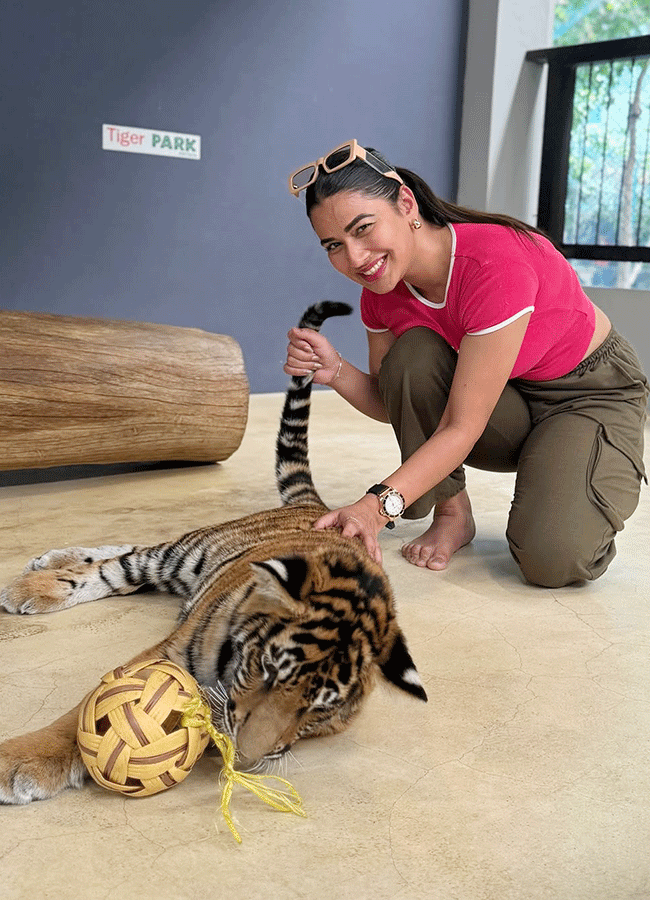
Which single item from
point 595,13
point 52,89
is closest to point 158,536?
point 52,89

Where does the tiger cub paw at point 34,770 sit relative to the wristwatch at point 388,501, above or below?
below

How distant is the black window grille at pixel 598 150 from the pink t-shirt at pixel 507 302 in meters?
4.42

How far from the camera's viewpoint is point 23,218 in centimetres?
520

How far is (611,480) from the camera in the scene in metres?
2.84

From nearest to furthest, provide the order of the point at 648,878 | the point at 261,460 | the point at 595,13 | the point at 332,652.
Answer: the point at 648,878
the point at 332,652
the point at 261,460
the point at 595,13

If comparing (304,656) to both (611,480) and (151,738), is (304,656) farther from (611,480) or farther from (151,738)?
(611,480)

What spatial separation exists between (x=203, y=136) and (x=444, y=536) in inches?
149

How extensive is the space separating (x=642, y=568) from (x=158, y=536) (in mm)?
1635

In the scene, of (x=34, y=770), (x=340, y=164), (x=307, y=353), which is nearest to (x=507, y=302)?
(x=340, y=164)

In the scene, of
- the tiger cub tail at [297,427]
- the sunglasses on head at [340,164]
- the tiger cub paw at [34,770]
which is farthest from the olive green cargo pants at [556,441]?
the tiger cub paw at [34,770]

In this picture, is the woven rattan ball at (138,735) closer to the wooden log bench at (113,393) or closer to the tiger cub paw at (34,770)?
the tiger cub paw at (34,770)

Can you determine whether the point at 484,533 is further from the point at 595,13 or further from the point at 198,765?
the point at 595,13

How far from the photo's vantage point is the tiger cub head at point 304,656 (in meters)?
1.60

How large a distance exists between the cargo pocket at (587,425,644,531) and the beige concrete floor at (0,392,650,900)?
259 mm
